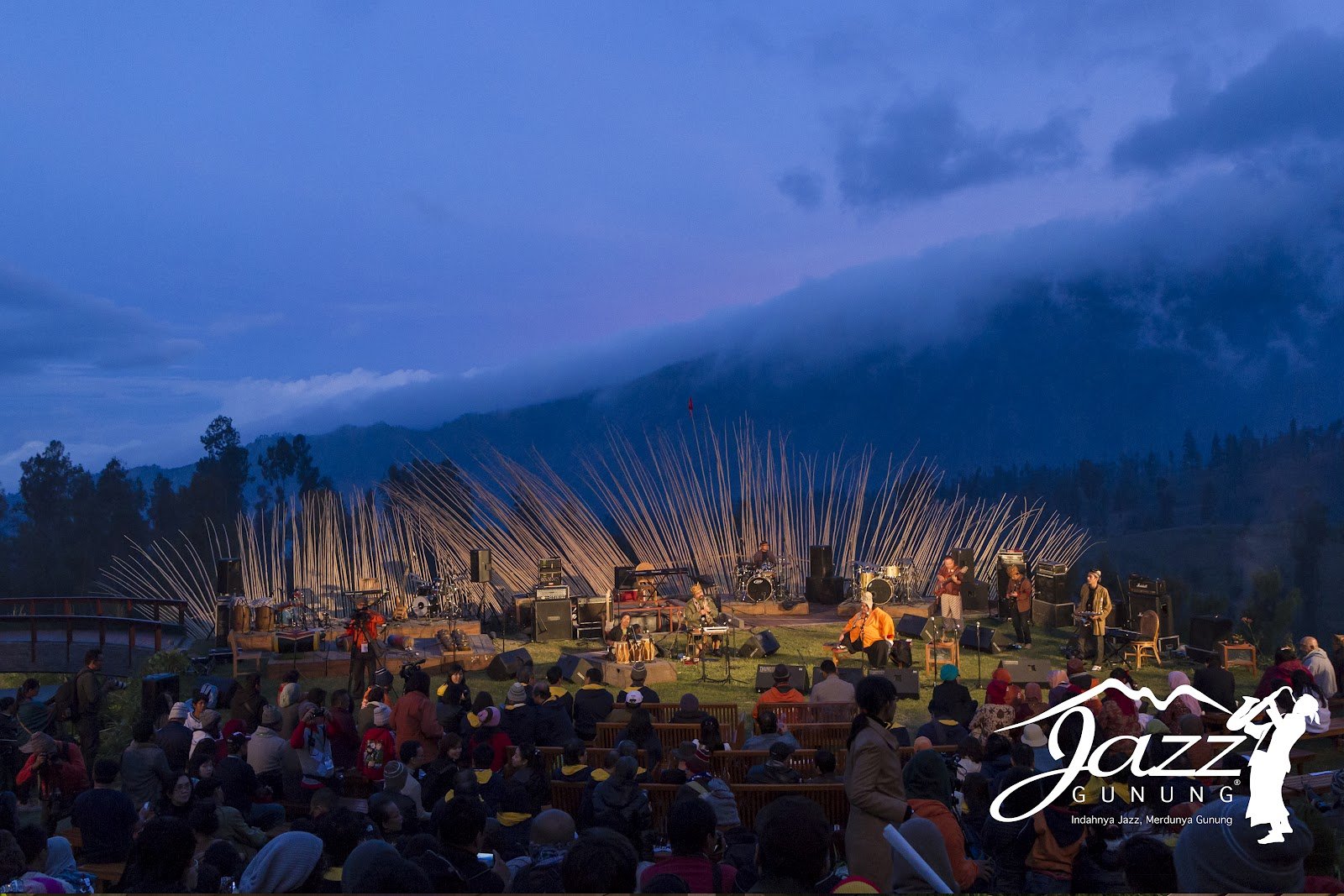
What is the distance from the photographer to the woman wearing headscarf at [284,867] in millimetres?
4465

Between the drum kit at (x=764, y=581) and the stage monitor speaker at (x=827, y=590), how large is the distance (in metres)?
0.49

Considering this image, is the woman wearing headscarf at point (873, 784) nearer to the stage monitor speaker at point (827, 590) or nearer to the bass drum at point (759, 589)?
the bass drum at point (759, 589)

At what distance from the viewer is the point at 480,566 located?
19141 millimetres

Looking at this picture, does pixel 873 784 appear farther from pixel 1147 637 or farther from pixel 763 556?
pixel 763 556

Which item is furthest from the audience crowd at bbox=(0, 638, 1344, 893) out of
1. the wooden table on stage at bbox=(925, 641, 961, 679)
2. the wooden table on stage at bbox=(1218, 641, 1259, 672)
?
the wooden table on stage at bbox=(925, 641, 961, 679)

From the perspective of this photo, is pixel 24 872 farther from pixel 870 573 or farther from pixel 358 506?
pixel 358 506

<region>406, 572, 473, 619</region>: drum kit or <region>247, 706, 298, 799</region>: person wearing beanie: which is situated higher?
<region>406, 572, 473, 619</region>: drum kit

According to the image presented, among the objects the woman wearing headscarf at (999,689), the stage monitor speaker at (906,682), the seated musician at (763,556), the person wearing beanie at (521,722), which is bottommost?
the stage monitor speaker at (906,682)

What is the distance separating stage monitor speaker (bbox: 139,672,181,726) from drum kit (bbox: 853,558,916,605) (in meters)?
11.5

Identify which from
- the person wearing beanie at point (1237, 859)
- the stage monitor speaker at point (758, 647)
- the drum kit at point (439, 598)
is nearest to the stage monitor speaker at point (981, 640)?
the stage monitor speaker at point (758, 647)

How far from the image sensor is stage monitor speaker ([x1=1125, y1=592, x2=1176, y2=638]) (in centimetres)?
1553

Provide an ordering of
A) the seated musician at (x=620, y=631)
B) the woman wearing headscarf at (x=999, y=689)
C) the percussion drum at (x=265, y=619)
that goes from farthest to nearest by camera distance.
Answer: the percussion drum at (x=265, y=619)
the seated musician at (x=620, y=631)
the woman wearing headscarf at (x=999, y=689)

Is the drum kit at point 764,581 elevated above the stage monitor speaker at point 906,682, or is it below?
above

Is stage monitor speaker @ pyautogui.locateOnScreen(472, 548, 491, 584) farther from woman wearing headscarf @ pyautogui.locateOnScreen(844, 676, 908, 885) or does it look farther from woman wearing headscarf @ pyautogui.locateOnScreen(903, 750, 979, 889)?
woman wearing headscarf @ pyautogui.locateOnScreen(844, 676, 908, 885)
